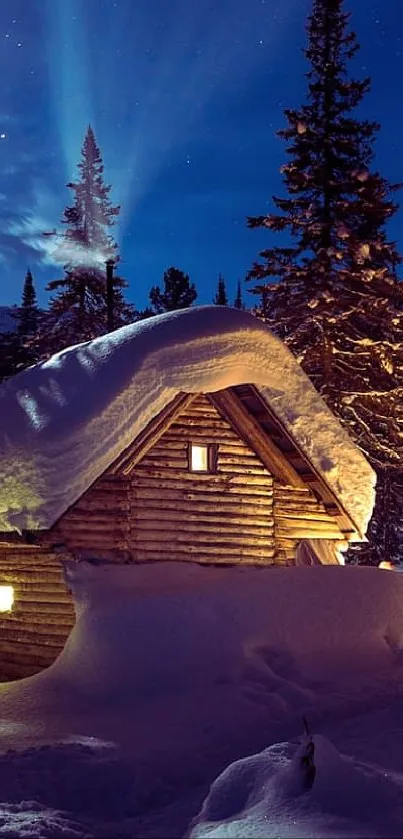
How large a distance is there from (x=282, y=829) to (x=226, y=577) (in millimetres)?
8204

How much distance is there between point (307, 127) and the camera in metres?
25.3

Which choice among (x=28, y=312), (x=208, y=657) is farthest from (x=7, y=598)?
(x=28, y=312)

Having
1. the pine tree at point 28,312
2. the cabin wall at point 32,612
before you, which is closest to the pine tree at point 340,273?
the cabin wall at point 32,612

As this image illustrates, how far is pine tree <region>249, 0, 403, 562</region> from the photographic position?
23.7 metres

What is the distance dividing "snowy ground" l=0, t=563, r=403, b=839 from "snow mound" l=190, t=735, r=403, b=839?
0.02 meters

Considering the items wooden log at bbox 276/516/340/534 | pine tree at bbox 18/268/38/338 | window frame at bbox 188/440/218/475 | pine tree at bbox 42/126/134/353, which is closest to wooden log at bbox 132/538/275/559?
wooden log at bbox 276/516/340/534

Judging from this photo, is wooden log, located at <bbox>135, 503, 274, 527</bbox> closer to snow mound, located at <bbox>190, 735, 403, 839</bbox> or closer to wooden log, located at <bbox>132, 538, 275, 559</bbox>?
wooden log, located at <bbox>132, 538, 275, 559</bbox>

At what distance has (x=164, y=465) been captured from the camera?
1495 cm

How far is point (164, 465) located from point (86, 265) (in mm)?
21952

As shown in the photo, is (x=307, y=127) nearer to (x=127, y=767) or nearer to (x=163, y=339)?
(x=163, y=339)

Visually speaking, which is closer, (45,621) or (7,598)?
(45,621)

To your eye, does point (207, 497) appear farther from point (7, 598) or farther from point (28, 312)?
point (28, 312)

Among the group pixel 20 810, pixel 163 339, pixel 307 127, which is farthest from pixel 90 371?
pixel 307 127

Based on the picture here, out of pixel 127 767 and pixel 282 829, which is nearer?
pixel 282 829
